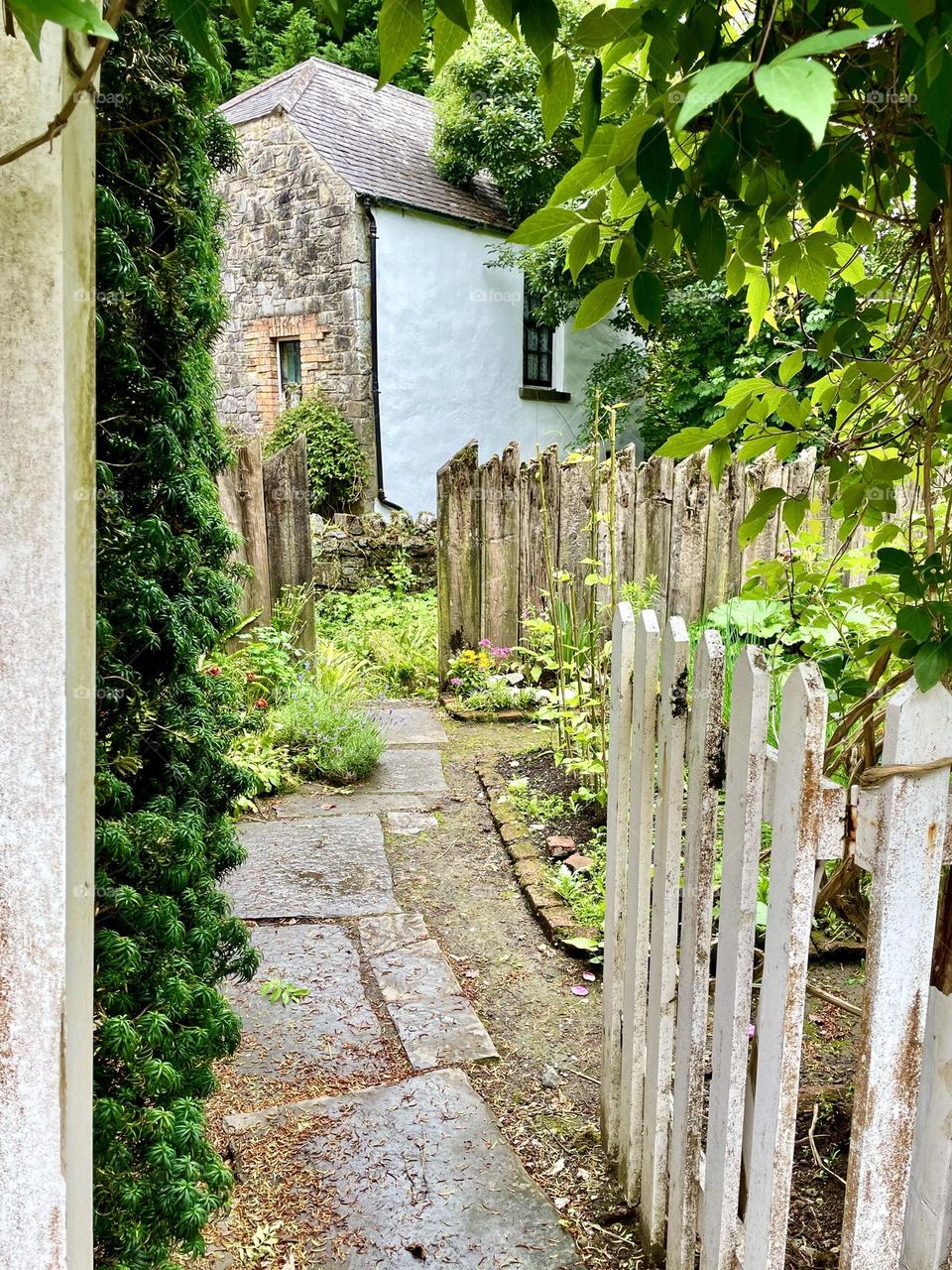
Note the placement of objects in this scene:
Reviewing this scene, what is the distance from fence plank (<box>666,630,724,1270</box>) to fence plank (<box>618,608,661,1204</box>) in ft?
0.67

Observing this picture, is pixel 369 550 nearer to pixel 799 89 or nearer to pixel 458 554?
pixel 458 554

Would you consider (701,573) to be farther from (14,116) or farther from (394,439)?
(394,439)

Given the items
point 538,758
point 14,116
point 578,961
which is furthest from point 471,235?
point 14,116

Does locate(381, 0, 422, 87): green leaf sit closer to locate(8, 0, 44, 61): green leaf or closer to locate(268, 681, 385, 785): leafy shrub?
locate(8, 0, 44, 61): green leaf

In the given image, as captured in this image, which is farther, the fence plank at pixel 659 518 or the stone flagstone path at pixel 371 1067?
the fence plank at pixel 659 518

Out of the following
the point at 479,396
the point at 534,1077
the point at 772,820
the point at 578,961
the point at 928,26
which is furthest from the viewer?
the point at 479,396

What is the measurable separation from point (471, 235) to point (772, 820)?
41.7 feet

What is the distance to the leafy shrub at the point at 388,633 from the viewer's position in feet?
23.2

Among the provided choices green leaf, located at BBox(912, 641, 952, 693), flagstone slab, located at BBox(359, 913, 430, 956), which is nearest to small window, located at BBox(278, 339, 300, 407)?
flagstone slab, located at BBox(359, 913, 430, 956)

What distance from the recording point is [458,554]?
254 inches

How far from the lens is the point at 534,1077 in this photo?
255cm

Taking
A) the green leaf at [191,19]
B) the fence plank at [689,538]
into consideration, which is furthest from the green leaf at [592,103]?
the fence plank at [689,538]

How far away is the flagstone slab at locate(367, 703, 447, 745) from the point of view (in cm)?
564

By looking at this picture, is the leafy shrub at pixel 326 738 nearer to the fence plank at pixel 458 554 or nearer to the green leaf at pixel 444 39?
the fence plank at pixel 458 554
